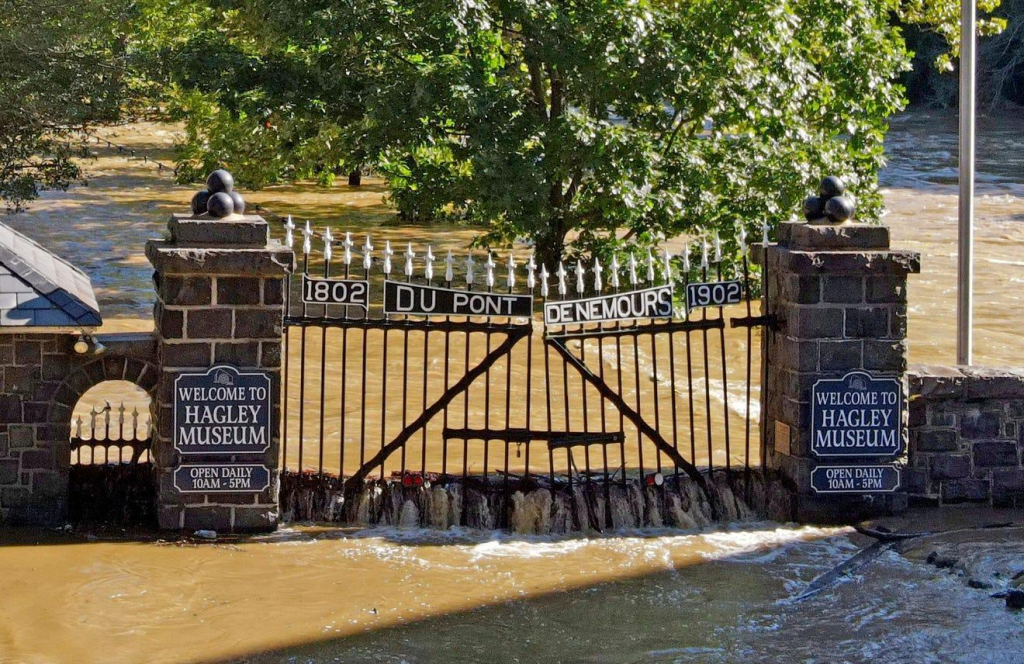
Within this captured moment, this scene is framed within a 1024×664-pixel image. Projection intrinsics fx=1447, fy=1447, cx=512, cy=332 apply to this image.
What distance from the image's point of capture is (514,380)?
1526 centimetres

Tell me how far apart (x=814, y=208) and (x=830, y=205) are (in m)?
0.12

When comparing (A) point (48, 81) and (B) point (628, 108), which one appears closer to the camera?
(A) point (48, 81)

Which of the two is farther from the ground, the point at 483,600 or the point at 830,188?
the point at 830,188

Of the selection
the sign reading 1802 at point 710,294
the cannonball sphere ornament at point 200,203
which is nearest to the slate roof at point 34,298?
the cannonball sphere ornament at point 200,203

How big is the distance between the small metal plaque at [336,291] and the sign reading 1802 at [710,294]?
88.4 inches

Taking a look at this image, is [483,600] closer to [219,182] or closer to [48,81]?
[219,182]

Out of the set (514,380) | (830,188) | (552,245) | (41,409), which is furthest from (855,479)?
(552,245)

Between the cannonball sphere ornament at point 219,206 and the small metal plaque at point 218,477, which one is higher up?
the cannonball sphere ornament at point 219,206

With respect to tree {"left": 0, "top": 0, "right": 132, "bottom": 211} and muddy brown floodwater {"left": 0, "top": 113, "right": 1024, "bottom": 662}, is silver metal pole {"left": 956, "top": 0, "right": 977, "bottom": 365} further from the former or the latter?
tree {"left": 0, "top": 0, "right": 132, "bottom": 211}

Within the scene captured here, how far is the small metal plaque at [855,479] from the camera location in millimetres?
9891

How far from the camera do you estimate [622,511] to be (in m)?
9.87

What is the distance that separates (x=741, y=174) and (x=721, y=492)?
8.33 metres

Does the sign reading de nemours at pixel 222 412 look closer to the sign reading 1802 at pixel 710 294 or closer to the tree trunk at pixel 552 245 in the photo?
the sign reading 1802 at pixel 710 294

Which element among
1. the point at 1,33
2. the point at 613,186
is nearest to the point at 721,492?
the point at 613,186
